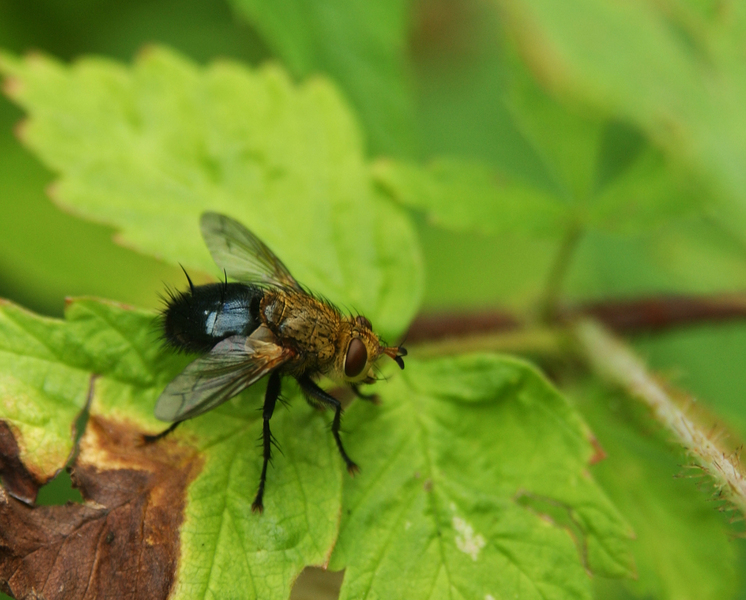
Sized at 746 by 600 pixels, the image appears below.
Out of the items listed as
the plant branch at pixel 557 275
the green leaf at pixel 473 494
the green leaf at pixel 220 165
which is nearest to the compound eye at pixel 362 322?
the green leaf at pixel 220 165

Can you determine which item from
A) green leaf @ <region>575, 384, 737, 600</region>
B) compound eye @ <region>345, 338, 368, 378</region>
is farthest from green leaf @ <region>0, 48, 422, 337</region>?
green leaf @ <region>575, 384, 737, 600</region>

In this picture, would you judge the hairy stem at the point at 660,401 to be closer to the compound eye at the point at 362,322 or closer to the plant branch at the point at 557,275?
the plant branch at the point at 557,275

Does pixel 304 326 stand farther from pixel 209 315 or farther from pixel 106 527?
pixel 106 527

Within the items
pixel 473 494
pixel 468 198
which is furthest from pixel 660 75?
pixel 473 494

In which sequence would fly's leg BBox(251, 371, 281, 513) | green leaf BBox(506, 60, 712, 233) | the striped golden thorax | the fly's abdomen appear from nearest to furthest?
fly's leg BBox(251, 371, 281, 513)
the fly's abdomen
the striped golden thorax
green leaf BBox(506, 60, 712, 233)

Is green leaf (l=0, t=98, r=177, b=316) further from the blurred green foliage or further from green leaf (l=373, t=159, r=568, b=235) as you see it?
green leaf (l=373, t=159, r=568, b=235)
